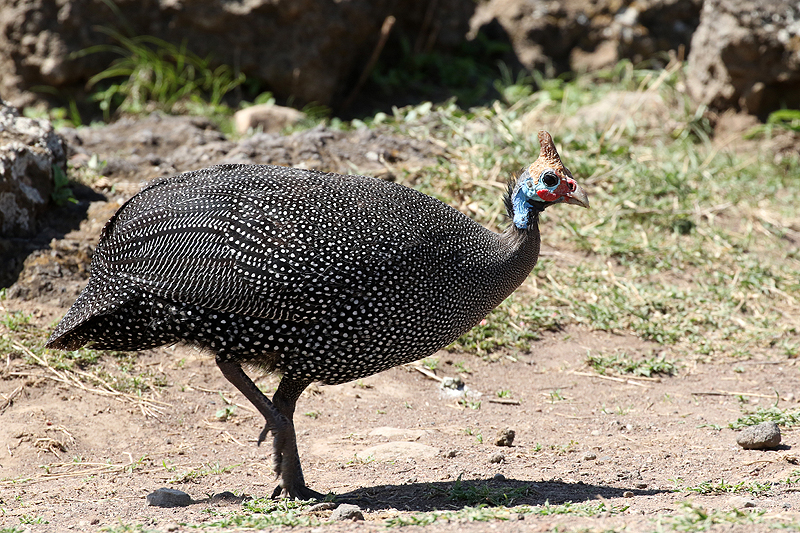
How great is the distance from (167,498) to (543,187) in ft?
6.87

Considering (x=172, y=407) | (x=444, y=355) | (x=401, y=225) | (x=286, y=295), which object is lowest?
(x=172, y=407)

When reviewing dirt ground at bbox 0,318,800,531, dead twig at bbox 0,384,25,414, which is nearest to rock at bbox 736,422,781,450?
dirt ground at bbox 0,318,800,531

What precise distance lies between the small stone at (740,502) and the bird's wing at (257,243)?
5.15ft

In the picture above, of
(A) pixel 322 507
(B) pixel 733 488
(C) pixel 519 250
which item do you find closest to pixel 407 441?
(A) pixel 322 507

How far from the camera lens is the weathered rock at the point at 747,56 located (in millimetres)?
7578

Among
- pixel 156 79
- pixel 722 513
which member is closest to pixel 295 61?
pixel 156 79

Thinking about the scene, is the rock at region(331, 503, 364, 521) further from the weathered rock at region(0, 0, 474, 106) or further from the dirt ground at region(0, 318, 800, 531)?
the weathered rock at region(0, 0, 474, 106)

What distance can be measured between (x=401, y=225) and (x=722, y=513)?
5.39 ft

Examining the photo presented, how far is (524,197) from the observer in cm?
381

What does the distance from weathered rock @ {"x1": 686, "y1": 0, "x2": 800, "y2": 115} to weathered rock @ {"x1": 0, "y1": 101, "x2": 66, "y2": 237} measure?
5.98 m

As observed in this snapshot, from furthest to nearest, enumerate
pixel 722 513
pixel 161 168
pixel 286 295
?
1. pixel 161 168
2. pixel 286 295
3. pixel 722 513

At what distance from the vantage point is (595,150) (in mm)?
6922

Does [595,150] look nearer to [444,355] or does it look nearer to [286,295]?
[444,355]

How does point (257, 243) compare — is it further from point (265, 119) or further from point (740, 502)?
point (265, 119)
